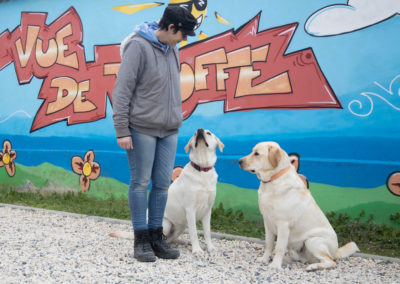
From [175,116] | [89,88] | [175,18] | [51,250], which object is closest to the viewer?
[175,18]

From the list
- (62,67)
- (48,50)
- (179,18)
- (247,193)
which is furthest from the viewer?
(48,50)

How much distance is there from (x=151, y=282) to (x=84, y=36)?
4.95 metres

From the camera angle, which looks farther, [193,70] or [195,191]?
[193,70]

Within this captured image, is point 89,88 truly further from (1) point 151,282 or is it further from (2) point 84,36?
(1) point 151,282

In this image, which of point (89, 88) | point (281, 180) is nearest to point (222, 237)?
point (281, 180)

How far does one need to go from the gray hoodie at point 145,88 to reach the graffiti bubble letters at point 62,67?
327 centimetres

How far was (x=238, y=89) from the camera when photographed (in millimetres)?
5445

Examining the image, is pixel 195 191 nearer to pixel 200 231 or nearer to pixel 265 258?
pixel 265 258

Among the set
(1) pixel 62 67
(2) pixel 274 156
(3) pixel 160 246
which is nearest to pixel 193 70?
(1) pixel 62 67

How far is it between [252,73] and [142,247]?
2908 mm

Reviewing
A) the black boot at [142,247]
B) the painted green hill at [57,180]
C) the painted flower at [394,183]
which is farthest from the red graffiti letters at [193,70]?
the black boot at [142,247]

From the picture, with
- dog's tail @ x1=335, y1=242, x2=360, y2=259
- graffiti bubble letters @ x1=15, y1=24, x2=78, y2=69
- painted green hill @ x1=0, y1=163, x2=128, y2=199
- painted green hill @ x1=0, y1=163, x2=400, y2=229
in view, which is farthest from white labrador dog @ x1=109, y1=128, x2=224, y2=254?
graffiti bubble letters @ x1=15, y1=24, x2=78, y2=69

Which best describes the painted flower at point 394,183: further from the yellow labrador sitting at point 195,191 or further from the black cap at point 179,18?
the black cap at point 179,18

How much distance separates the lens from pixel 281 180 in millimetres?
3365
